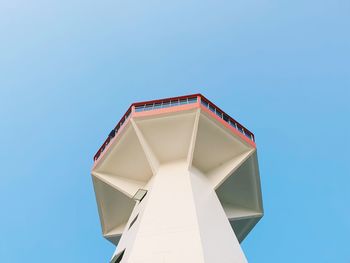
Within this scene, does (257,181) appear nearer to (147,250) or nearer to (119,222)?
(119,222)

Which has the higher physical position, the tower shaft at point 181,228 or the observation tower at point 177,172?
the observation tower at point 177,172

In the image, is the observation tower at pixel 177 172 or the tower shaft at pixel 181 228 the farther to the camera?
the observation tower at pixel 177 172

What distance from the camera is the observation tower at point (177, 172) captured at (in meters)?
13.4

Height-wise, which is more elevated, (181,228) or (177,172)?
(177,172)

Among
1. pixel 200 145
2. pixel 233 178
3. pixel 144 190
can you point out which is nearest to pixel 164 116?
pixel 200 145

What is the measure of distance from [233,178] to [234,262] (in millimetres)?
6645

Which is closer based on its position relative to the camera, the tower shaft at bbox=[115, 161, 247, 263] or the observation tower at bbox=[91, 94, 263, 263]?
the tower shaft at bbox=[115, 161, 247, 263]

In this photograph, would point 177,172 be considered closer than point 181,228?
No

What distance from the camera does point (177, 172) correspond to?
1574cm

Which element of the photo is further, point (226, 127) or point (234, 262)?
point (226, 127)

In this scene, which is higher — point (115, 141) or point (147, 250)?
point (115, 141)

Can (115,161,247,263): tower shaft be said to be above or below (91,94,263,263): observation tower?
below

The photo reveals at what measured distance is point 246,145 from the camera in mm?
17312

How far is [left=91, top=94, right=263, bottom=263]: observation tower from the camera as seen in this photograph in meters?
13.4
